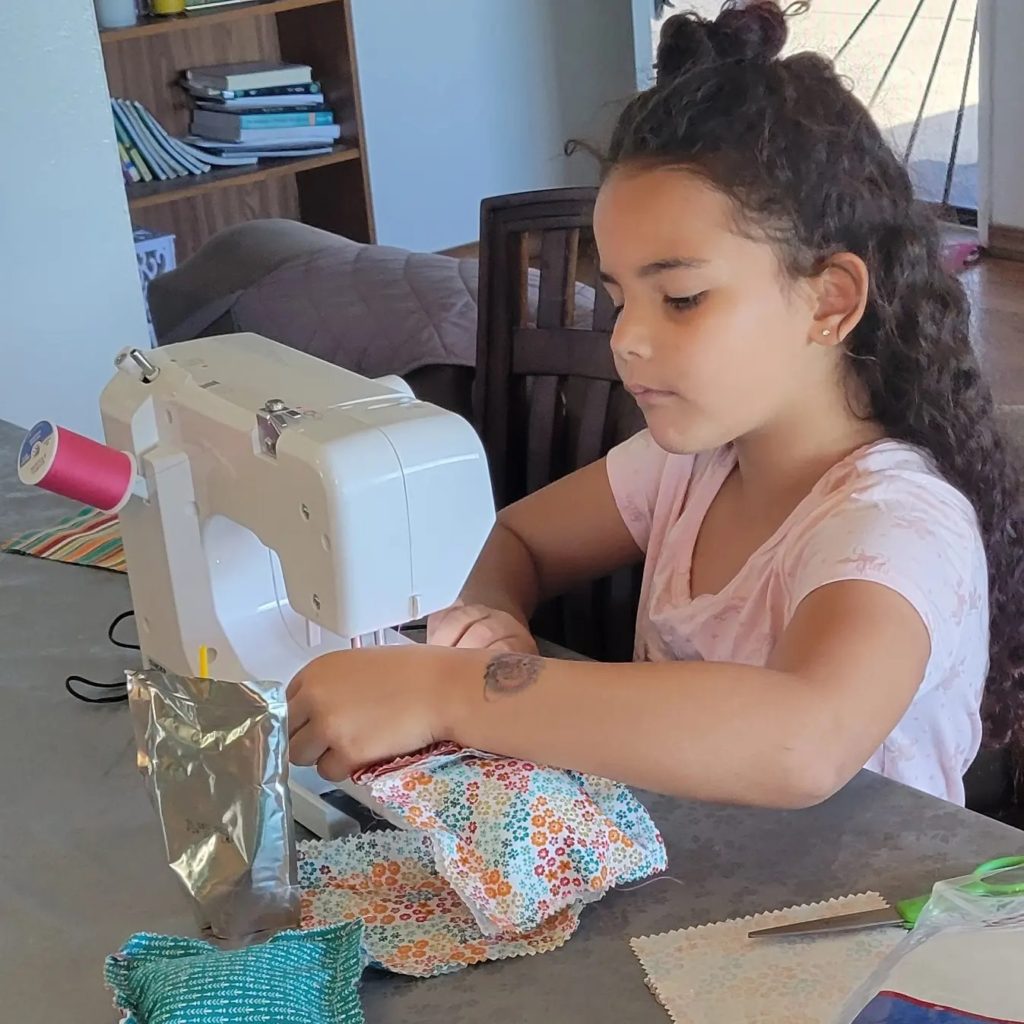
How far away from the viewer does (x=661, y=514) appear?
1.28 m

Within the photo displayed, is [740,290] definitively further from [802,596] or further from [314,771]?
[314,771]

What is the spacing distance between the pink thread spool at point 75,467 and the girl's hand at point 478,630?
277 millimetres

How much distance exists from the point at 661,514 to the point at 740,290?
312 mm

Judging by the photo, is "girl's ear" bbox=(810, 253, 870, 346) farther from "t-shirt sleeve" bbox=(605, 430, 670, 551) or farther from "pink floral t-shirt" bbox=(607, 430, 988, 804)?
"t-shirt sleeve" bbox=(605, 430, 670, 551)

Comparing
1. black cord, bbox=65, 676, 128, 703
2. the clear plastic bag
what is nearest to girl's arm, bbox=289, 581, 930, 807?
the clear plastic bag

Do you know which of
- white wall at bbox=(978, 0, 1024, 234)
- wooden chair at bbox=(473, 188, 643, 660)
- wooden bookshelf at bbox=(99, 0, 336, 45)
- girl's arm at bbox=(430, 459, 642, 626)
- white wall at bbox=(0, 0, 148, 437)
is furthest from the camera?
white wall at bbox=(978, 0, 1024, 234)

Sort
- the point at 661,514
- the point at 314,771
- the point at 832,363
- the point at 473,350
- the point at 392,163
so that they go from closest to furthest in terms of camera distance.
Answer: the point at 314,771
the point at 832,363
the point at 661,514
the point at 473,350
the point at 392,163

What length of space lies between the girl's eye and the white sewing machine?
199 mm

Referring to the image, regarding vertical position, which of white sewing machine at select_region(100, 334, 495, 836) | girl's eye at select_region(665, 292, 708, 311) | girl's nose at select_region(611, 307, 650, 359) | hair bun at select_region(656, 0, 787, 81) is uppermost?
hair bun at select_region(656, 0, 787, 81)

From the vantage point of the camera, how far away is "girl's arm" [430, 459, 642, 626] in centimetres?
133

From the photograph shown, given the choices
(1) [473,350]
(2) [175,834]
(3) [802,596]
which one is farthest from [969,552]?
(1) [473,350]

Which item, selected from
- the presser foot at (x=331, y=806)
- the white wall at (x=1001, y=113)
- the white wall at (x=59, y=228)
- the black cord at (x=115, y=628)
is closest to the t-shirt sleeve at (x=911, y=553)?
the presser foot at (x=331, y=806)

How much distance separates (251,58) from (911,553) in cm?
379

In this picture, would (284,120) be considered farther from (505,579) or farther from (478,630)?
(478,630)
